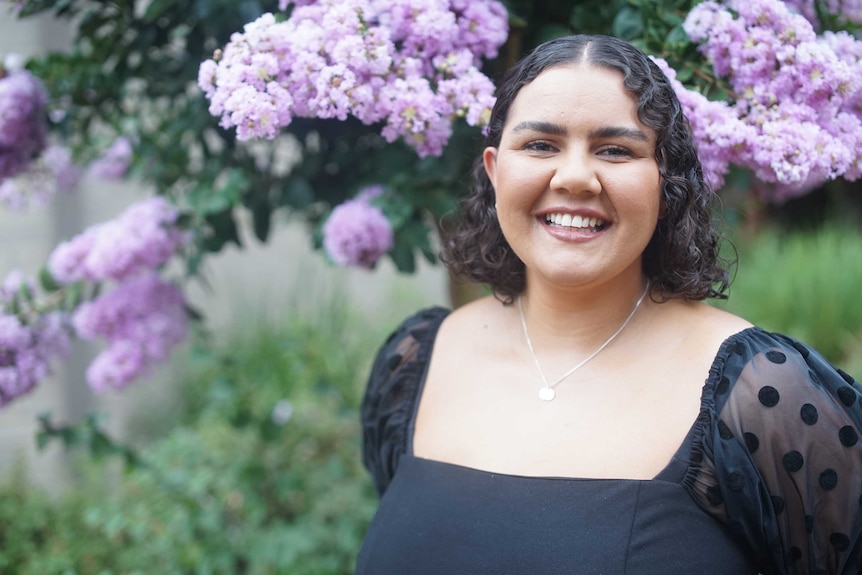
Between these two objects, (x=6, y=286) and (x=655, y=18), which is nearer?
(x=655, y=18)

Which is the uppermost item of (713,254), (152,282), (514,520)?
(713,254)

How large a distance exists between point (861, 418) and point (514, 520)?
21.4 inches

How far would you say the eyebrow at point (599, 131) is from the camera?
1219mm

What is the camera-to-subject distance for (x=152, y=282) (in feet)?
7.02

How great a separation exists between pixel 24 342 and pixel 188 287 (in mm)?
2148

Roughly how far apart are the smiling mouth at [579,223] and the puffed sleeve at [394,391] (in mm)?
501

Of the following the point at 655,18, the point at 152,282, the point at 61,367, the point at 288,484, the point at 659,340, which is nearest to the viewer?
the point at 659,340

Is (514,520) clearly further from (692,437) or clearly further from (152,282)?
(152,282)

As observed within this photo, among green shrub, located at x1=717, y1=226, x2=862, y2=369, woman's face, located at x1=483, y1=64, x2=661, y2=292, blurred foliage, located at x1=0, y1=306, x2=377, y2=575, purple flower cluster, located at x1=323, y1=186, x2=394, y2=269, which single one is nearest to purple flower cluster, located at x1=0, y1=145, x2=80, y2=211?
blurred foliage, located at x1=0, y1=306, x2=377, y2=575

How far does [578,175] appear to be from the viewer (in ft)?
3.96

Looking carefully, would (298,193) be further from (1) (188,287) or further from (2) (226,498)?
(1) (188,287)

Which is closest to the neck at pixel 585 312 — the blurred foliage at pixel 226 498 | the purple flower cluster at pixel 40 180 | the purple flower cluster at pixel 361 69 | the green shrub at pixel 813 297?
the purple flower cluster at pixel 361 69

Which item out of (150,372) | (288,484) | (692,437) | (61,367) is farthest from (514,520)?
(61,367)

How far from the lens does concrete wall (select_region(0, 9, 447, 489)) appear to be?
3377 mm
